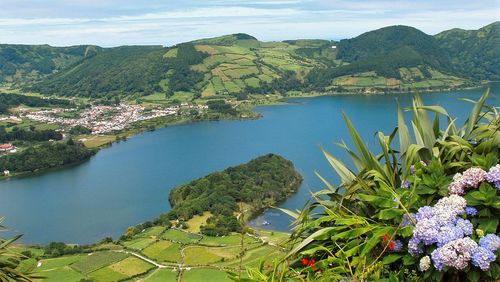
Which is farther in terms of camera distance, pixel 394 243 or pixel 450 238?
pixel 394 243

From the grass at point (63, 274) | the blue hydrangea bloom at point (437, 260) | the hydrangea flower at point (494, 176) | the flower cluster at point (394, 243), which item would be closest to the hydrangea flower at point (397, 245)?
the flower cluster at point (394, 243)

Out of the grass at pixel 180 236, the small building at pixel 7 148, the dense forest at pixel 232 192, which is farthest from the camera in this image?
the small building at pixel 7 148

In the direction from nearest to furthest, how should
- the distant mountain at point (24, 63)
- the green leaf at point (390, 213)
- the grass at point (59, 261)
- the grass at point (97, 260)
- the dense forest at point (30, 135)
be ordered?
the green leaf at point (390, 213) → the grass at point (97, 260) → the grass at point (59, 261) → the dense forest at point (30, 135) → the distant mountain at point (24, 63)

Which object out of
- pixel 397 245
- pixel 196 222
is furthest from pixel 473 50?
pixel 397 245

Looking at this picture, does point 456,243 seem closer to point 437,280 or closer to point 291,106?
point 437,280

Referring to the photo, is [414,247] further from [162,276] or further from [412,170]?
[162,276]

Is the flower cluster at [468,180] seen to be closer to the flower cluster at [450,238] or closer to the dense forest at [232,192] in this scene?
the flower cluster at [450,238]

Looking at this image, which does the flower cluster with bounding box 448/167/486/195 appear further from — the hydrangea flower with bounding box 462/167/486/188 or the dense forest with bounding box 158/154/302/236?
the dense forest with bounding box 158/154/302/236
